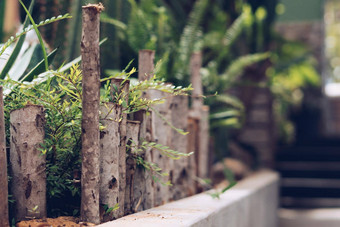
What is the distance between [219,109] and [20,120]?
215cm

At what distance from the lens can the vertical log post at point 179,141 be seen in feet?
7.57

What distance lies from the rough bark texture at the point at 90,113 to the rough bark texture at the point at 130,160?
24 cm

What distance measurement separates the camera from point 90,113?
1.39 m

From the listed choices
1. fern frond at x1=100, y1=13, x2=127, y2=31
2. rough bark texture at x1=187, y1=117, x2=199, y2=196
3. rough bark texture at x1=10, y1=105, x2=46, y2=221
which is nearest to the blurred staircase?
rough bark texture at x1=187, y1=117, x2=199, y2=196

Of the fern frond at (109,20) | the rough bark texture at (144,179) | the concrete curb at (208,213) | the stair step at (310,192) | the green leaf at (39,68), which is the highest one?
the fern frond at (109,20)

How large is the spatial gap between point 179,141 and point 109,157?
84 centimetres

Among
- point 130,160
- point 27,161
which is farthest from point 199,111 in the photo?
point 27,161

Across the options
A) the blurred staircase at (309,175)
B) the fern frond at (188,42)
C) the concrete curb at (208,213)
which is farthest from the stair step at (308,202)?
the fern frond at (188,42)

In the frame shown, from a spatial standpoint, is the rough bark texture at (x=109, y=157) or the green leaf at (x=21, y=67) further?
the green leaf at (x=21, y=67)

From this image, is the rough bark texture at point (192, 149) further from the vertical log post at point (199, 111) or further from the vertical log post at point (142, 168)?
the vertical log post at point (142, 168)

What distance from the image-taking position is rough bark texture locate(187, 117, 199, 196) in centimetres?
251

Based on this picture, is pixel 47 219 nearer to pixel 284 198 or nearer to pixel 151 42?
pixel 151 42

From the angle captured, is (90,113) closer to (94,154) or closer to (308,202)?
(94,154)

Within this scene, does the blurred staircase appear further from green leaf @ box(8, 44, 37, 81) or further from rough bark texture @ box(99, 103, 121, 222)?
rough bark texture @ box(99, 103, 121, 222)
